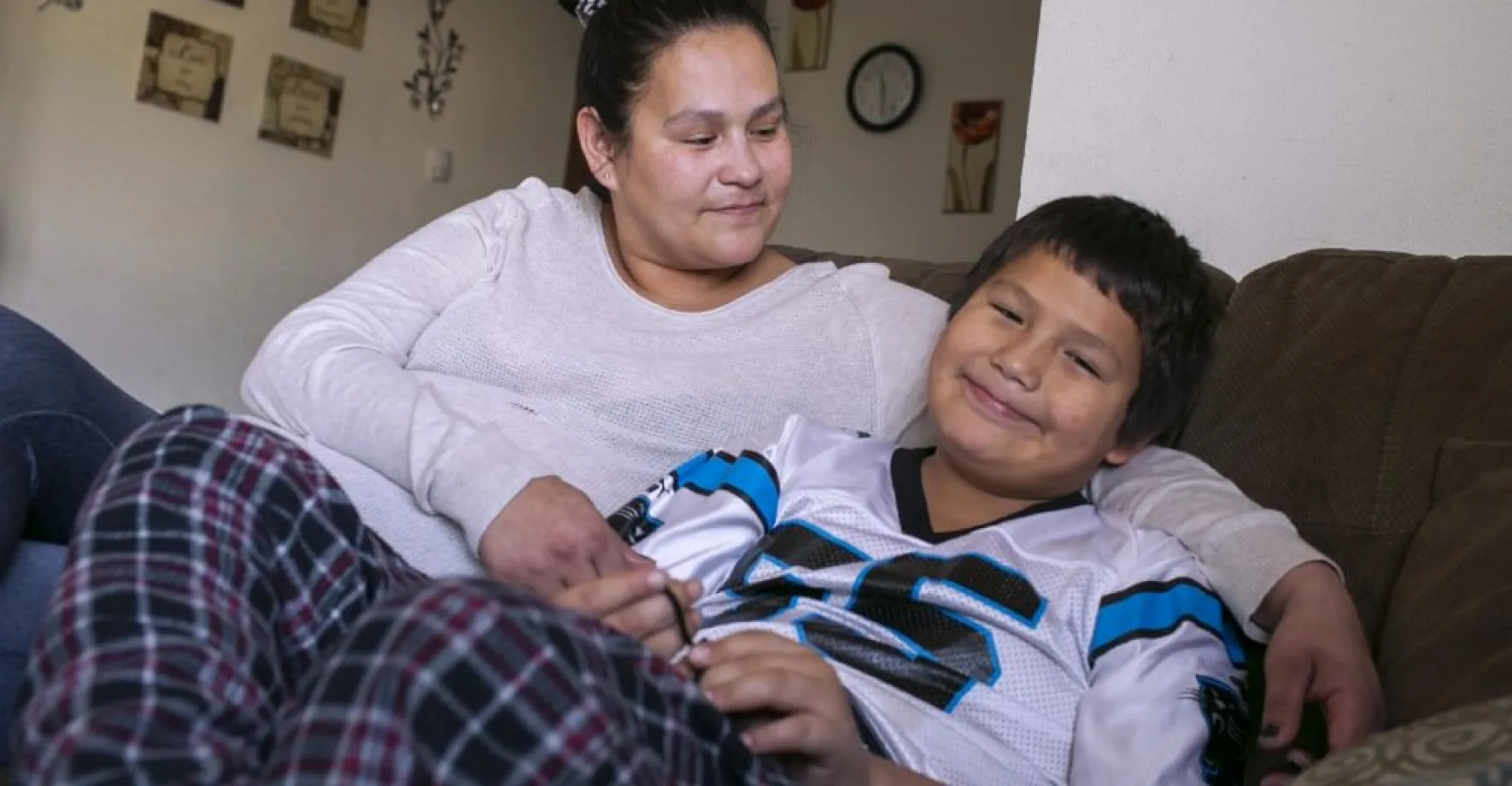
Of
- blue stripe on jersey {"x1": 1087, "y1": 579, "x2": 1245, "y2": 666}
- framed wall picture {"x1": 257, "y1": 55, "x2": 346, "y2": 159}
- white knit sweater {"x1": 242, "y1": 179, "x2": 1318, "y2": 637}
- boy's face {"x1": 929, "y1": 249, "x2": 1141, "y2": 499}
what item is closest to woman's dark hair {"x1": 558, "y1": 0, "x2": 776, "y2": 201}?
Result: white knit sweater {"x1": 242, "y1": 179, "x2": 1318, "y2": 637}

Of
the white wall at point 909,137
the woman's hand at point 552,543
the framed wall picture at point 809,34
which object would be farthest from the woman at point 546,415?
the framed wall picture at point 809,34

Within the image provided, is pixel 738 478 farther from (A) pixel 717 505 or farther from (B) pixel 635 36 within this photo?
(B) pixel 635 36

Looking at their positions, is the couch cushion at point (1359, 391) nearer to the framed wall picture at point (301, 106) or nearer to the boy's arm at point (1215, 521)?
the boy's arm at point (1215, 521)

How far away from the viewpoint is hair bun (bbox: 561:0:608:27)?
1.48m

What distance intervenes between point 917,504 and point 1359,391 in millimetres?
385

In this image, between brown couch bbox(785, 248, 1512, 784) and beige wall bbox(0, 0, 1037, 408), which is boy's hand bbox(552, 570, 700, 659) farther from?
beige wall bbox(0, 0, 1037, 408)

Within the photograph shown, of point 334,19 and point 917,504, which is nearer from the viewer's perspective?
point 917,504

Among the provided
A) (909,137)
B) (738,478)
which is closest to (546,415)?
(738,478)

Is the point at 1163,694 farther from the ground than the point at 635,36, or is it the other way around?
the point at 635,36

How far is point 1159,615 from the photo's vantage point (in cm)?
99

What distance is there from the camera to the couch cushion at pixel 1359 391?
3.44 ft

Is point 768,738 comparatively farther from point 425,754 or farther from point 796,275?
point 796,275

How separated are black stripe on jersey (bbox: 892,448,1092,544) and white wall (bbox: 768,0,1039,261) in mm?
2706

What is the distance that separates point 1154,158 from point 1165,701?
0.86 meters
